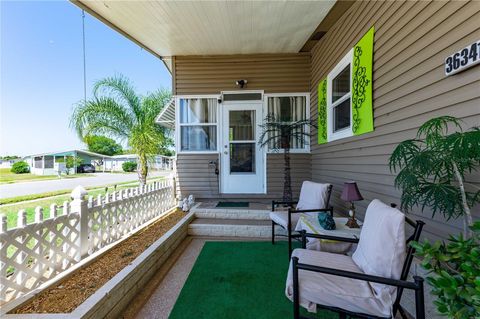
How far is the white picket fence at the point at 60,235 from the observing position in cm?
178

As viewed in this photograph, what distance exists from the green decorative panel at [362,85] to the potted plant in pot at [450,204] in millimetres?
1122

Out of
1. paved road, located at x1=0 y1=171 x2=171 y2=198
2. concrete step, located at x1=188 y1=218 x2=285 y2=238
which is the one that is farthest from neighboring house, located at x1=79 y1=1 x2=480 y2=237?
paved road, located at x1=0 y1=171 x2=171 y2=198

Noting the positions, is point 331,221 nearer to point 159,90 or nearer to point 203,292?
point 203,292

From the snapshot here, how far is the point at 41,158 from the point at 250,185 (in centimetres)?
3161

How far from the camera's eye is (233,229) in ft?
12.8

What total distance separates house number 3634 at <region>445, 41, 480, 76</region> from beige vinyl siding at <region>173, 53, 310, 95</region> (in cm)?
356

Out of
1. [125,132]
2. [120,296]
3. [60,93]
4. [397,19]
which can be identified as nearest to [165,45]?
[125,132]

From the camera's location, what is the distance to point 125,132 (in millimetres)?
5504

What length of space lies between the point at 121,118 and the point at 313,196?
4.51 meters

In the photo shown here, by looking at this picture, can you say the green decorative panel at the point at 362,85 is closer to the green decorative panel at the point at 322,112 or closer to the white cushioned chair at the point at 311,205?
the white cushioned chair at the point at 311,205

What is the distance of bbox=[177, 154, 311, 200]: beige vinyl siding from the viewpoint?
16.8 feet

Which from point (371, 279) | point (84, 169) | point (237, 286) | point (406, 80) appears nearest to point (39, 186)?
point (237, 286)

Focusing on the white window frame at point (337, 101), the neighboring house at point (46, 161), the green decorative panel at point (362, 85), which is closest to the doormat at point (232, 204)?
the white window frame at point (337, 101)

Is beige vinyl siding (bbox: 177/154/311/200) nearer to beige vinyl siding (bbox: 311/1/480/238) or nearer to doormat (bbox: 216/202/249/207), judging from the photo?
doormat (bbox: 216/202/249/207)
